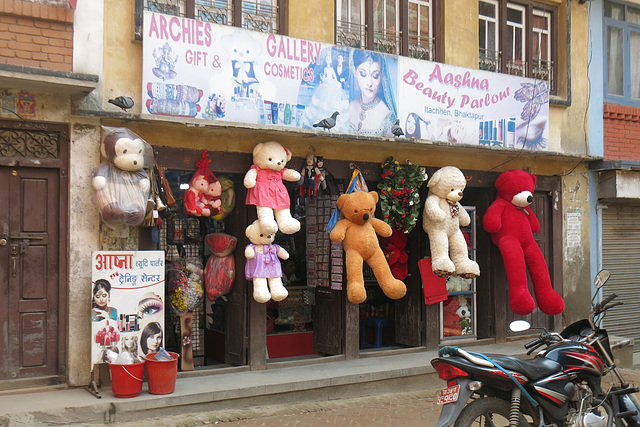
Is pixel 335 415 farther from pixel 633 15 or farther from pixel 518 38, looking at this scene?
pixel 633 15

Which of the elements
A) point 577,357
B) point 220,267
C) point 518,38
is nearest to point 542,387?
point 577,357

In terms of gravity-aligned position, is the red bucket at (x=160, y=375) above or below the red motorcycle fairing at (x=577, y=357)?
below

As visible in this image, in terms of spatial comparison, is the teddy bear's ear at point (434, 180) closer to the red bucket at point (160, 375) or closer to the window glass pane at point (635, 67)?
the red bucket at point (160, 375)

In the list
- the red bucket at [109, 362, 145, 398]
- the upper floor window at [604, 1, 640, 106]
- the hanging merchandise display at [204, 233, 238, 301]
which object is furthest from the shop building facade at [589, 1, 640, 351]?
the red bucket at [109, 362, 145, 398]

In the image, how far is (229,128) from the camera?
24.1 feet

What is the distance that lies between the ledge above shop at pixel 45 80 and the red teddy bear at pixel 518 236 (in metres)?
5.55

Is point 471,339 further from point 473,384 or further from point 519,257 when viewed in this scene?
point 473,384

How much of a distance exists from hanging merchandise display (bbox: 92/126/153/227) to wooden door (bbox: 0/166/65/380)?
611 mm

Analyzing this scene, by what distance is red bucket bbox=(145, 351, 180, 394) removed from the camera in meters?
6.64

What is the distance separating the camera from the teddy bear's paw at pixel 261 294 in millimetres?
7527

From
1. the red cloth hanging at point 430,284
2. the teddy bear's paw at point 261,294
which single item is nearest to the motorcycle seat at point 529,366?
the teddy bear's paw at point 261,294

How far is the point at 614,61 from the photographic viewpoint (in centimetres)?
1136

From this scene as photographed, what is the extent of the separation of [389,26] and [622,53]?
15.6 feet

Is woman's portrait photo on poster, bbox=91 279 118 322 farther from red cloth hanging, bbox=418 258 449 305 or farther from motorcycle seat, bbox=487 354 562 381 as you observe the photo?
red cloth hanging, bbox=418 258 449 305
